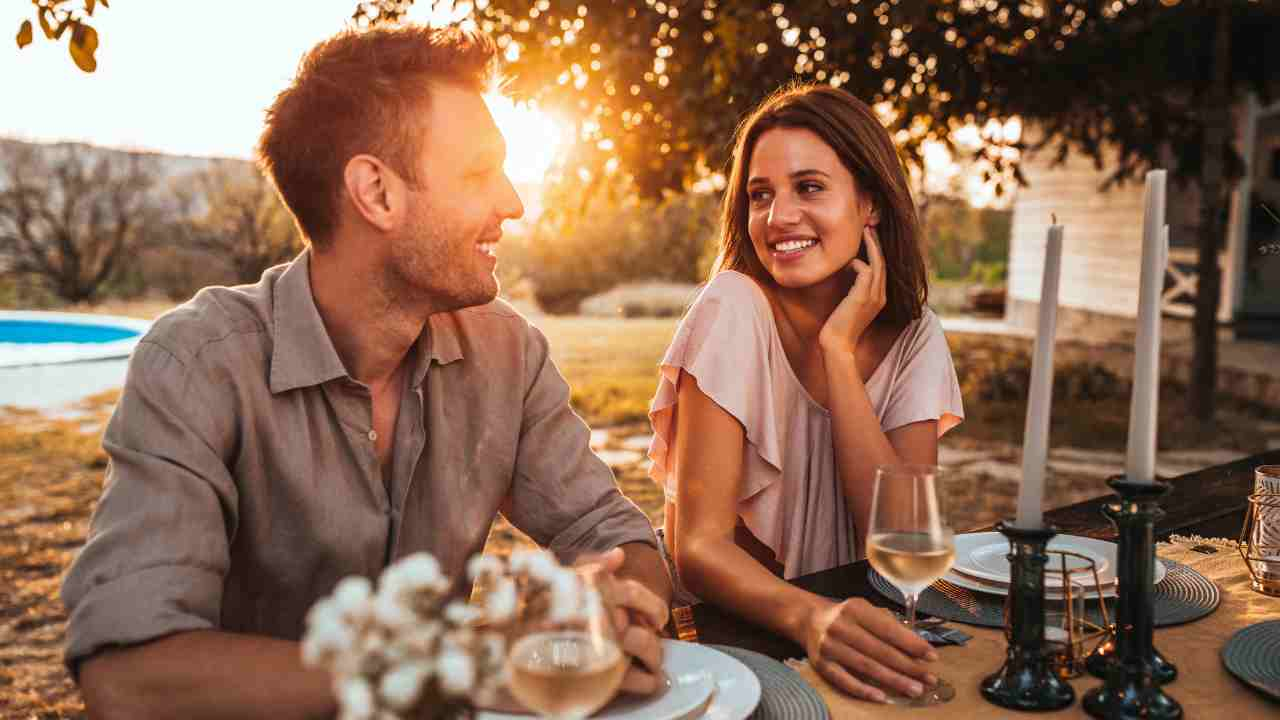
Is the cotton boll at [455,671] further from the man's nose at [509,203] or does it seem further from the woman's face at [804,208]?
the woman's face at [804,208]

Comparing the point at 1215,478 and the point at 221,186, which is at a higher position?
the point at 221,186

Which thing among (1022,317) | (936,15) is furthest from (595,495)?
(1022,317)

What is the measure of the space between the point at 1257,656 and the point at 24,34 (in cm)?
241

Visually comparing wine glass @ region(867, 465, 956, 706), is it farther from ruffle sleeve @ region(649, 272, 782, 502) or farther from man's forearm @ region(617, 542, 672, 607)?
ruffle sleeve @ region(649, 272, 782, 502)

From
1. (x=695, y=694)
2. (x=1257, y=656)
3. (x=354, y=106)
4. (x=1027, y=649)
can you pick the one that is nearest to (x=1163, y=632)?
(x=1257, y=656)

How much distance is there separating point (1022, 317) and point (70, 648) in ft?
52.9

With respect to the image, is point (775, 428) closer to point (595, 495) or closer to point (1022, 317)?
point (595, 495)

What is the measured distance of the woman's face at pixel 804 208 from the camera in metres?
2.42

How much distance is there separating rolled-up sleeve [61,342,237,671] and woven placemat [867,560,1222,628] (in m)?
1.01

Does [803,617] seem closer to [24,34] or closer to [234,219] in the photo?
[24,34]

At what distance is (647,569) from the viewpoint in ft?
6.03

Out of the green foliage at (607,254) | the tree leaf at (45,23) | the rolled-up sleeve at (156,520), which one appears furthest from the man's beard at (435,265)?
the green foliage at (607,254)

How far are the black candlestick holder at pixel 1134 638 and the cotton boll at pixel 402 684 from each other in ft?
2.88

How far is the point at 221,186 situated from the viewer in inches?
690
